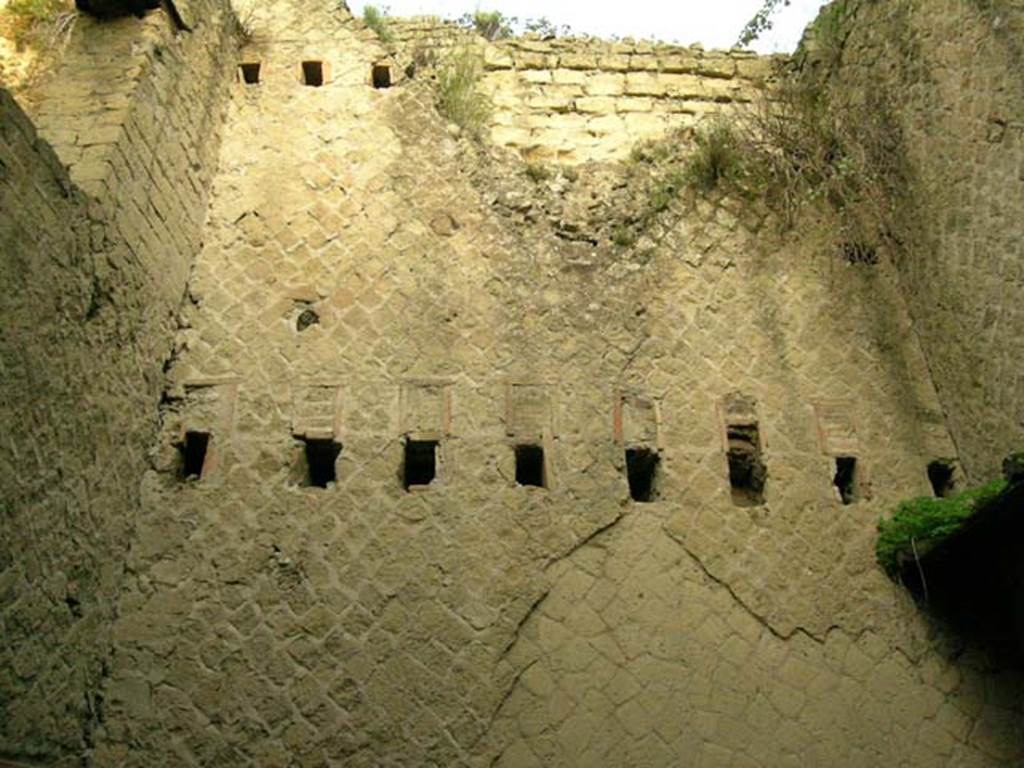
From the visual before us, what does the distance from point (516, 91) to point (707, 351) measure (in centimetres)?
233

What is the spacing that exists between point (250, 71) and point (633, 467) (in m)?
3.48

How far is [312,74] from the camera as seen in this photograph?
5.50 metres

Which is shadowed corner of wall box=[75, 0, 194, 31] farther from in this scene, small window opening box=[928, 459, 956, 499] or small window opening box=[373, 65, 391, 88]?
small window opening box=[928, 459, 956, 499]

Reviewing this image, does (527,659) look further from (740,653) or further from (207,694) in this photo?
(207,694)

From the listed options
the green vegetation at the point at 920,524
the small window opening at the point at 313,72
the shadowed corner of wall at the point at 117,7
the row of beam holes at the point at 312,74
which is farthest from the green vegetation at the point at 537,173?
the green vegetation at the point at 920,524

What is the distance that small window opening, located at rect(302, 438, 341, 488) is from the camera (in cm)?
429

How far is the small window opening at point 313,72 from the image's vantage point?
546 cm

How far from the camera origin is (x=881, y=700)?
3910mm

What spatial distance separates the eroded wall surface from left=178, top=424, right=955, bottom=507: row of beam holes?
Result: 1.9 inches

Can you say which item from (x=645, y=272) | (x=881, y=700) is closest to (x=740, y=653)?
(x=881, y=700)

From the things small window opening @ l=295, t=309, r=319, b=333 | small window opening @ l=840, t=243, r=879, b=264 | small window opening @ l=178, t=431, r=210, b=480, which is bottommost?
small window opening @ l=178, t=431, r=210, b=480

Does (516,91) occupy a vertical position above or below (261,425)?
above

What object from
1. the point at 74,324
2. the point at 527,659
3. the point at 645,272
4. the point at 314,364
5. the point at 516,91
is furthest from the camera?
the point at 516,91

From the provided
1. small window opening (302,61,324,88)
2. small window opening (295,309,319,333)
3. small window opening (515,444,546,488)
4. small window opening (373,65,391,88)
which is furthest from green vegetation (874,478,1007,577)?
small window opening (302,61,324,88)
